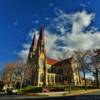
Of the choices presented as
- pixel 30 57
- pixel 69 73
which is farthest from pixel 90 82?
pixel 69 73

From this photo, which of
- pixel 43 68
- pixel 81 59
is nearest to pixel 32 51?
pixel 43 68

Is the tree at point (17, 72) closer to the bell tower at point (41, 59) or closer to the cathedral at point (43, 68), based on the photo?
the cathedral at point (43, 68)

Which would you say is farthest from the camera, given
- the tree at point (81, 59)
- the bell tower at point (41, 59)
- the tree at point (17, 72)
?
the bell tower at point (41, 59)

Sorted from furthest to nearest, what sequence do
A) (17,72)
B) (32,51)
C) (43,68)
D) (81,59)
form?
(32,51) < (43,68) < (17,72) < (81,59)

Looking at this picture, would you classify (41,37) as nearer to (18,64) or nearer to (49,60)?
(49,60)

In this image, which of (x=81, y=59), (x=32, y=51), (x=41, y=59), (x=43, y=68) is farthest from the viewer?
(x=32, y=51)

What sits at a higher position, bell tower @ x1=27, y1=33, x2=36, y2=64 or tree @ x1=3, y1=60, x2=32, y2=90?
bell tower @ x1=27, y1=33, x2=36, y2=64

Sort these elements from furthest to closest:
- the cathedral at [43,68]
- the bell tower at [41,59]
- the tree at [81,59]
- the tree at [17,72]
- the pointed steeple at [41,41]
Result: 1. the pointed steeple at [41,41]
2. the bell tower at [41,59]
3. the cathedral at [43,68]
4. the tree at [17,72]
5. the tree at [81,59]

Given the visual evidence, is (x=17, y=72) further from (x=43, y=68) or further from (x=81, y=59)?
(x=43, y=68)

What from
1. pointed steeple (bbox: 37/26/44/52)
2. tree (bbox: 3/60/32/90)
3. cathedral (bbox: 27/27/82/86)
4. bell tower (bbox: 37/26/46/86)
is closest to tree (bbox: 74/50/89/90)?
tree (bbox: 3/60/32/90)

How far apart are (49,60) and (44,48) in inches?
438

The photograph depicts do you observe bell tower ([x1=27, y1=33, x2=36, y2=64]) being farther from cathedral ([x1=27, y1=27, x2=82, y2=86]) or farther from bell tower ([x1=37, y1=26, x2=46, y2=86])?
bell tower ([x1=37, y1=26, x2=46, y2=86])

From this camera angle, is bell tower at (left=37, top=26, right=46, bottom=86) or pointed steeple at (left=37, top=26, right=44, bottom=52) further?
pointed steeple at (left=37, top=26, right=44, bottom=52)

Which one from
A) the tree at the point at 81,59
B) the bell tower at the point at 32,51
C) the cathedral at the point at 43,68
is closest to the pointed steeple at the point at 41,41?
the cathedral at the point at 43,68
